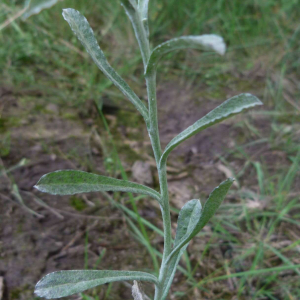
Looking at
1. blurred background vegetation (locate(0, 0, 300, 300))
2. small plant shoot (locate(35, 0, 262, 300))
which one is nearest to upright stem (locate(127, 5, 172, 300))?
small plant shoot (locate(35, 0, 262, 300))

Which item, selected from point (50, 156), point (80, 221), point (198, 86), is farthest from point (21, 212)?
point (198, 86)

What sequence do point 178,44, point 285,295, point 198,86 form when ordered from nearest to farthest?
point 178,44, point 285,295, point 198,86

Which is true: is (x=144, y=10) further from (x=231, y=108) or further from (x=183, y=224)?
(x=183, y=224)

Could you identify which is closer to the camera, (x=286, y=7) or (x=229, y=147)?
(x=229, y=147)

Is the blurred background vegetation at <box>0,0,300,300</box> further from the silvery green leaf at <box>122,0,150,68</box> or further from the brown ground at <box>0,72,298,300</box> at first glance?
the silvery green leaf at <box>122,0,150,68</box>

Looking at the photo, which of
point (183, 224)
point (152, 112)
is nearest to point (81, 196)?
point (183, 224)

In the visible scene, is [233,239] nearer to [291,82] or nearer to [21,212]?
[21,212]

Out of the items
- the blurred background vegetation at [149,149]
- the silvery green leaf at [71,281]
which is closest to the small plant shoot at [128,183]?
the silvery green leaf at [71,281]
